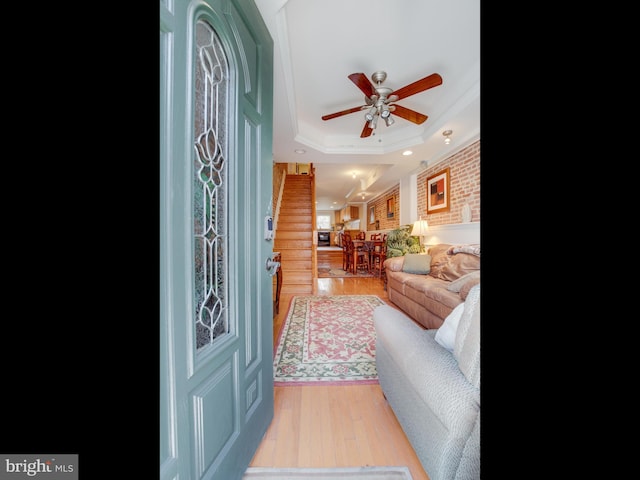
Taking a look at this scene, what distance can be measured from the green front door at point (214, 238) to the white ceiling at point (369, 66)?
81 cm

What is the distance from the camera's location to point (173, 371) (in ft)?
2.37

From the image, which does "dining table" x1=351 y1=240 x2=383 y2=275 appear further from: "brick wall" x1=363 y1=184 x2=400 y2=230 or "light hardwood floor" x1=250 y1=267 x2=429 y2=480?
"light hardwood floor" x1=250 y1=267 x2=429 y2=480

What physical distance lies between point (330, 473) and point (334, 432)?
9.9 inches

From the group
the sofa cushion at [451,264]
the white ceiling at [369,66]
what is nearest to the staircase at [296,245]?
the white ceiling at [369,66]

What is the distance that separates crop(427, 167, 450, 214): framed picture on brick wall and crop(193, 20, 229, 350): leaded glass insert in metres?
4.18

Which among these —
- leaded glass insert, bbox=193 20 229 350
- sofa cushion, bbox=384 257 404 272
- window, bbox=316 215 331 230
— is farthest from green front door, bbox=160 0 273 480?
window, bbox=316 215 331 230

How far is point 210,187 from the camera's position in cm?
96

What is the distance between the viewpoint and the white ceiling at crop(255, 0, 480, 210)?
6.16 feet
